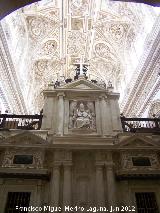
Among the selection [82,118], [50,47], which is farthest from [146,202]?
[50,47]

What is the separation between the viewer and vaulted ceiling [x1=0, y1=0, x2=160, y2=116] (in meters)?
17.4

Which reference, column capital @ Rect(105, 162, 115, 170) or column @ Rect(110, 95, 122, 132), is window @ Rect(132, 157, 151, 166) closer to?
column capital @ Rect(105, 162, 115, 170)

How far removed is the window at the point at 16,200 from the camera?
7.91 m

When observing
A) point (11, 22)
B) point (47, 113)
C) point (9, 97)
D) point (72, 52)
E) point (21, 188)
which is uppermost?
point (72, 52)

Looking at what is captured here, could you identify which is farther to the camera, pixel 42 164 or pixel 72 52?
pixel 72 52

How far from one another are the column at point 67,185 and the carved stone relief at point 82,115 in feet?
5.86

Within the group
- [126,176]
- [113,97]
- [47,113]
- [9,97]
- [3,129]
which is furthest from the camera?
[9,97]

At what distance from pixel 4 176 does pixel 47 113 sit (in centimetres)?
309

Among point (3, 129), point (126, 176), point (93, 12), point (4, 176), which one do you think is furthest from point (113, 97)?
point (93, 12)

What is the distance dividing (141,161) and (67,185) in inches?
103

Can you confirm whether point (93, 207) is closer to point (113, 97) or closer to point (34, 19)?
point (113, 97)

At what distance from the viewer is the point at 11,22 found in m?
18.4

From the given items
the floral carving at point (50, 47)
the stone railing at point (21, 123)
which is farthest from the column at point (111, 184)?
the floral carving at point (50, 47)

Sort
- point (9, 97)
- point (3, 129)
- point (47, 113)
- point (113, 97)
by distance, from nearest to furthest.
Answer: point (3, 129)
point (47, 113)
point (113, 97)
point (9, 97)
